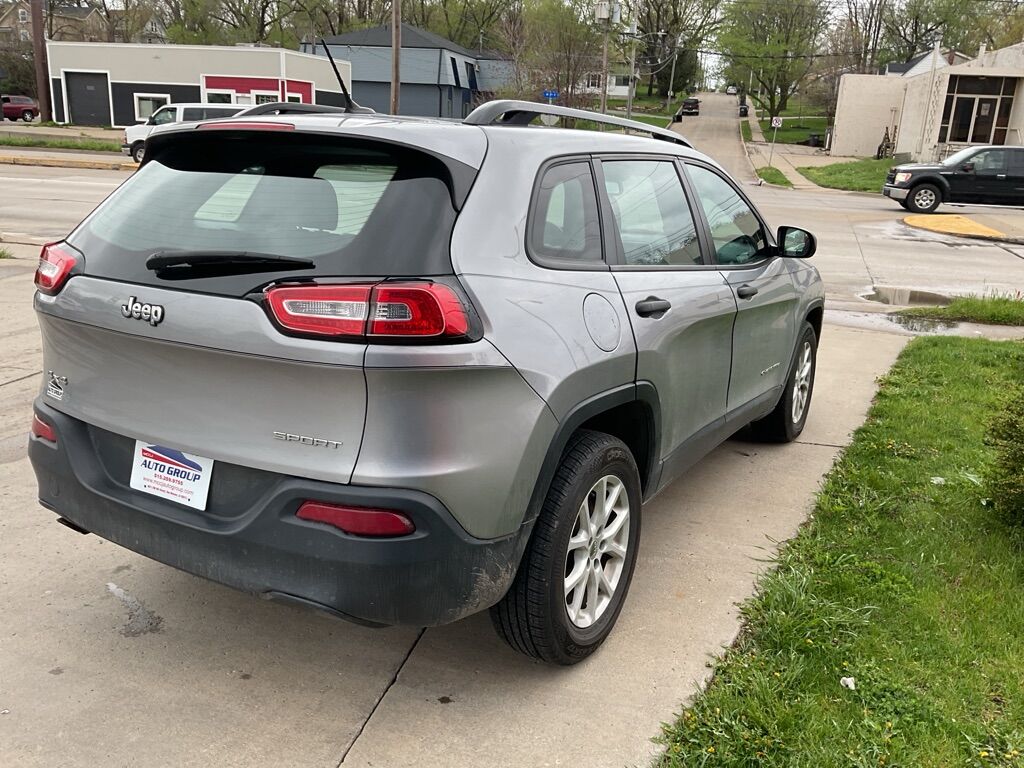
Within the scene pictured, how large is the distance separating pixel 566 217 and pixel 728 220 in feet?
5.27

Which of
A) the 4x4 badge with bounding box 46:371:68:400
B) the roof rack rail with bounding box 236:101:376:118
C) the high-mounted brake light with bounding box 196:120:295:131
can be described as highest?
the roof rack rail with bounding box 236:101:376:118

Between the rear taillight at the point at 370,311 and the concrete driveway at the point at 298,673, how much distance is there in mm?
1244

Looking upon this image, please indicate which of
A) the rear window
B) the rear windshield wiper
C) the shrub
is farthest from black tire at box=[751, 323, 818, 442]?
the rear windshield wiper

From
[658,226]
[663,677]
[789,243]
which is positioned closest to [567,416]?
[663,677]

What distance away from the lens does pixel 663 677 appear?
9.78 ft

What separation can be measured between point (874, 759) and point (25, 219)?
14.8 metres

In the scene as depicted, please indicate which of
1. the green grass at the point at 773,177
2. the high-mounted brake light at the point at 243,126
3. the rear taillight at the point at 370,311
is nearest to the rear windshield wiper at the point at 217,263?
the rear taillight at the point at 370,311

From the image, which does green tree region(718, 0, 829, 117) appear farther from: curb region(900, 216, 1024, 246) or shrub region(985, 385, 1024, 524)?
shrub region(985, 385, 1024, 524)

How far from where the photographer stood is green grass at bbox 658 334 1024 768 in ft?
8.55

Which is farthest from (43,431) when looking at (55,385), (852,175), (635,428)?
(852,175)

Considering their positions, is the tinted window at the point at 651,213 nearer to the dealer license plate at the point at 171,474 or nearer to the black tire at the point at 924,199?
the dealer license plate at the point at 171,474

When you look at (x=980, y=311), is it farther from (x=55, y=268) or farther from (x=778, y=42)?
(x=778, y=42)

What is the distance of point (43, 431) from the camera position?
9.63ft

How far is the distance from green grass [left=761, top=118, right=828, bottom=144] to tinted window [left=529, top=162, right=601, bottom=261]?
59.0 metres
